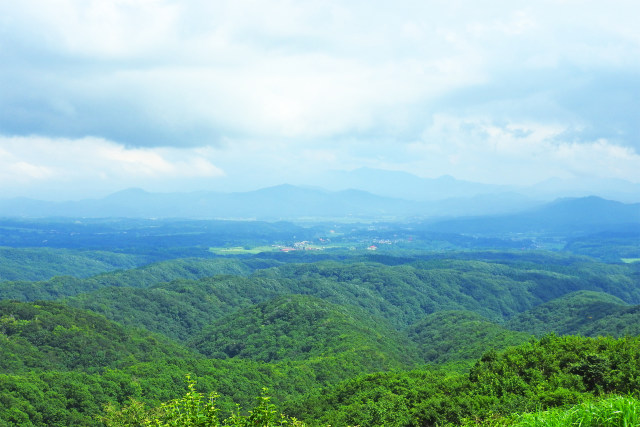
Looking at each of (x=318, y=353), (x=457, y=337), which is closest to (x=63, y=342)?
(x=318, y=353)

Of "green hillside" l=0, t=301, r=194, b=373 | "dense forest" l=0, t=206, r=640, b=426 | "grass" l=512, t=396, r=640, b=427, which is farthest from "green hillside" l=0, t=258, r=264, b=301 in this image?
"grass" l=512, t=396, r=640, b=427

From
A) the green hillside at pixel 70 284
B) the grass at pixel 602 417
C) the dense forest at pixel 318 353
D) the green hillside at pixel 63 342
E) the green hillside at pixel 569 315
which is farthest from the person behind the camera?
the green hillside at pixel 70 284

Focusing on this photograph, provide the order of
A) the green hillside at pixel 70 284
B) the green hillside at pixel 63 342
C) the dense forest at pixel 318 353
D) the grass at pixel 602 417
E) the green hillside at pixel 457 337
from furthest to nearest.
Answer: the green hillside at pixel 70 284 → the green hillside at pixel 457 337 → the green hillside at pixel 63 342 → the dense forest at pixel 318 353 → the grass at pixel 602 417

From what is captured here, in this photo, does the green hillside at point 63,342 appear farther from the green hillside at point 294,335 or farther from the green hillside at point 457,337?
the green hillside at point 457,337

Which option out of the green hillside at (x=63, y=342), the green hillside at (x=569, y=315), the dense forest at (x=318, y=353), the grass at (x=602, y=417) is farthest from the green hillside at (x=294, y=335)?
the grass at (x=602, y=417)

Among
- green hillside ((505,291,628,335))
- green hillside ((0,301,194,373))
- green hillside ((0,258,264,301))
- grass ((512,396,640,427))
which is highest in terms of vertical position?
grass ((512,396,640,427))

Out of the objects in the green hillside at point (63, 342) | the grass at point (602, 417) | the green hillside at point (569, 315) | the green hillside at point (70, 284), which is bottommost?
the green hillside at point (569, 315)

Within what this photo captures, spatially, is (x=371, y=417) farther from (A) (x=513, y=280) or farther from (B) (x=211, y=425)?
(A) (x=513, y=280)

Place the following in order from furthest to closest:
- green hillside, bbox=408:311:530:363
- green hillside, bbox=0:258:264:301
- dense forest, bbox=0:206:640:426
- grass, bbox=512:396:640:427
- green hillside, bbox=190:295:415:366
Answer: green hillside, bbox=0:258:264:301
green hillside, bbox=190:295:415:366
green hillside, bbox=408:311:530:363
dense forest, bbox=0:206:640:426
grass, bbox=512:396:640:427

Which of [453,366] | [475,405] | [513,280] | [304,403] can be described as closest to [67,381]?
[304,403]

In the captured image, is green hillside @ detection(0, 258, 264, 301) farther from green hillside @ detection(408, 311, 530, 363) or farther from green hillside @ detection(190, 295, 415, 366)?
green hillside @ detection(408, 311, 530, 363)

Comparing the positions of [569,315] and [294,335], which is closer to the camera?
[294,335]

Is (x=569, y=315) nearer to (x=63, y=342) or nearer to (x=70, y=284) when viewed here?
(x=63, y=342)

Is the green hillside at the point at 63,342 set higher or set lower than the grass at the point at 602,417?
lower
